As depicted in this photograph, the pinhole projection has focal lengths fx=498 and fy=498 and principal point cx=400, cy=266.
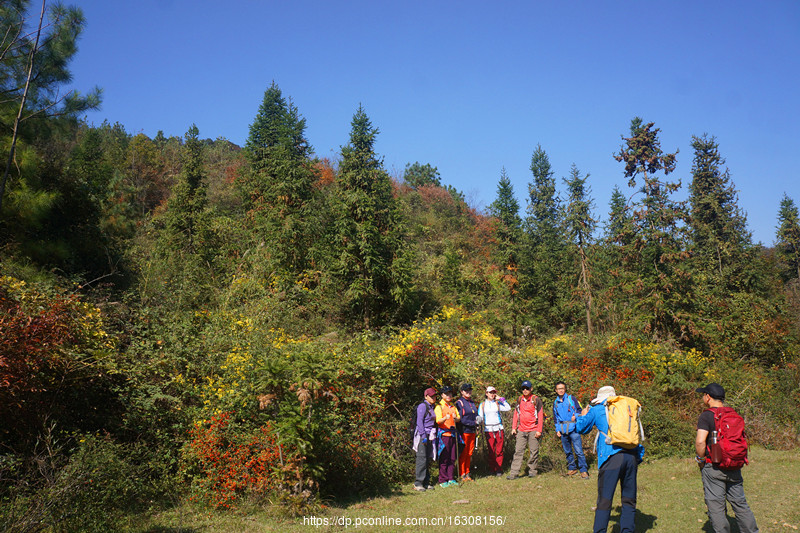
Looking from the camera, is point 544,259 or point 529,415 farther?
point 544,259

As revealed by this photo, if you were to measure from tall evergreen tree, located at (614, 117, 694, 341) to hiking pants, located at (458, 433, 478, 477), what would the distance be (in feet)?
54.1

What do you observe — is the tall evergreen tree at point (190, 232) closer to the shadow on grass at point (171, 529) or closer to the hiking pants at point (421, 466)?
the hiking pants at point (421, 466)

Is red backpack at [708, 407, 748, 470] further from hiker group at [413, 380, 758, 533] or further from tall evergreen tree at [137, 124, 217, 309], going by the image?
tall evergreen tree at [137, 124, 217, 309]

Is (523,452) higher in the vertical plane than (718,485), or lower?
lower

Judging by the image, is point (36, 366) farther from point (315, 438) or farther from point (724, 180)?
point (724, 180)

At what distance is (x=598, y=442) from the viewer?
6.14 meters

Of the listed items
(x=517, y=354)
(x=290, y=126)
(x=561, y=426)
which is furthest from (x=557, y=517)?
(x=290, y=126)

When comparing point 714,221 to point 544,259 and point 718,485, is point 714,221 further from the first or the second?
point 718,485

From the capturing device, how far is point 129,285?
1450 centimetres

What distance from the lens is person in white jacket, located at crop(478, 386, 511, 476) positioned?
32.5ft

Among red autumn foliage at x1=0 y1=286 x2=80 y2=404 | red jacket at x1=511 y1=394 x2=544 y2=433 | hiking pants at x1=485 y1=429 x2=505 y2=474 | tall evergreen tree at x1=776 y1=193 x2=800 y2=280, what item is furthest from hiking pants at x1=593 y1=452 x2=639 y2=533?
tall evergreen tree at x1=776 y1=193 x2=800 y2=280

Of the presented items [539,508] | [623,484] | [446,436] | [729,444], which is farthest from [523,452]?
[729,444]

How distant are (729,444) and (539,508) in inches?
120

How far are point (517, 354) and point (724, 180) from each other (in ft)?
115
